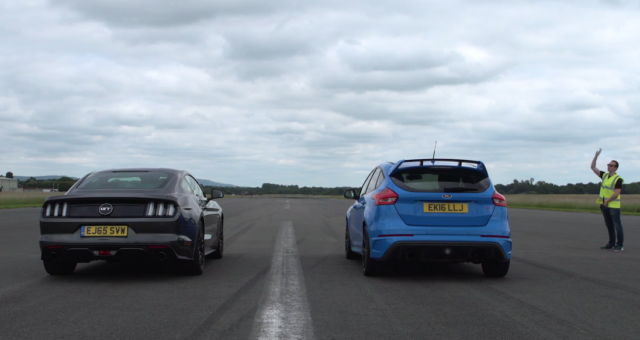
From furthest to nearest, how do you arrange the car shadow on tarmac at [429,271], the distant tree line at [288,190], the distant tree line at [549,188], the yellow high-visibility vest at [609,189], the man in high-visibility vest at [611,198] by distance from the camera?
the distant tree line at [288,190] < the distant tree line at [549,188] < the yellow high-visibility vest at [609,189] < the man in high-visibility vest at [611,198] < the car shadow on tarmac at [429,271]

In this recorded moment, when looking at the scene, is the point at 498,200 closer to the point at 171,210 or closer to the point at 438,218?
the point at 438,218

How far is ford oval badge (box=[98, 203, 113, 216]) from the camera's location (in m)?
7.11

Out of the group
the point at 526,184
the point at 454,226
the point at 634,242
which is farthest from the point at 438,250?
the point at 526,184

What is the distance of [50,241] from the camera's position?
7.01m

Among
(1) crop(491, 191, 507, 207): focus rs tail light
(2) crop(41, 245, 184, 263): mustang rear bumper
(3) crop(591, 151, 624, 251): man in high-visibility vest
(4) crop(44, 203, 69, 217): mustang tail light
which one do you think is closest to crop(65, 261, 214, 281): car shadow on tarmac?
(2) crop(41, 245, 184, 263): mustang rear bumper

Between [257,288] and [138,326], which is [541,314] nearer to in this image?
[257,288]

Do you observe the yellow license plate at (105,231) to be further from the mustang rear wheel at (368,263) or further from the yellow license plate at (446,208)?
the yellow license plate at (446,208)

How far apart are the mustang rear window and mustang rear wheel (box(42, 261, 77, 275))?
4370 millimetres

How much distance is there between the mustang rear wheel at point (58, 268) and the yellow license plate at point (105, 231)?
0.86m

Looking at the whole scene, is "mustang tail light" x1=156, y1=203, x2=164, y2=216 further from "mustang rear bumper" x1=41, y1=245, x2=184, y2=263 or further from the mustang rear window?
the mustang rear window

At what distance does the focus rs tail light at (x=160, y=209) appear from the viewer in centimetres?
716

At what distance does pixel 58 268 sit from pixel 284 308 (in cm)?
362

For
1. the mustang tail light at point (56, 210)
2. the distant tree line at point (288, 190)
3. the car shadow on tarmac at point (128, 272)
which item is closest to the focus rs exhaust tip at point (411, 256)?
the car shadow on tarmac at point (128, 272)

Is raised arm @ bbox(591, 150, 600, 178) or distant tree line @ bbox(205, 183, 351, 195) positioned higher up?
distant tree line @ bbox(205, 183, 351, 195)
